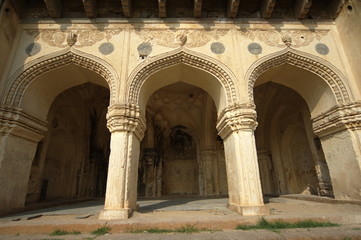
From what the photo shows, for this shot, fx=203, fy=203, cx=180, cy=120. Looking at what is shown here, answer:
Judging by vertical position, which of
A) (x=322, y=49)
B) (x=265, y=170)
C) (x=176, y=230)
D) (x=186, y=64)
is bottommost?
(x=176, y=230)

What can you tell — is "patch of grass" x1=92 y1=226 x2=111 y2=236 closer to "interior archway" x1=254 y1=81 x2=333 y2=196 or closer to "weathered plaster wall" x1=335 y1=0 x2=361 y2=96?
"weathered plaster wall" x1=335 y1=0 x2=361 y2=96

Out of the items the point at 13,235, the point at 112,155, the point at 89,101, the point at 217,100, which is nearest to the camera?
the point at 13,235

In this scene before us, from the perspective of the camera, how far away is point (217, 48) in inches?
204

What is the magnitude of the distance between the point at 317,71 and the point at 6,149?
7377mm

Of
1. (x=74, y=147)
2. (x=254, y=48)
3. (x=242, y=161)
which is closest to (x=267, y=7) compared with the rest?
(x=254, y=48)

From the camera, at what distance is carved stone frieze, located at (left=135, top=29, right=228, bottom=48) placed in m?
5.21

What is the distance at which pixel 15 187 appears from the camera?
14.4 ft

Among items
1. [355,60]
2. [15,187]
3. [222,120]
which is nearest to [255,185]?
[222,120]

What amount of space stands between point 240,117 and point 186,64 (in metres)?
1.98

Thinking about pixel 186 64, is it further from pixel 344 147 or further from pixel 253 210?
pixel 344 147

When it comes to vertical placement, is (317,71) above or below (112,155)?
above

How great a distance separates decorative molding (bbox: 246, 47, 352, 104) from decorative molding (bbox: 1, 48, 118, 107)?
3.35 metres

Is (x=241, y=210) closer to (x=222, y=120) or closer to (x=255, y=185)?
(x=255, y=185)

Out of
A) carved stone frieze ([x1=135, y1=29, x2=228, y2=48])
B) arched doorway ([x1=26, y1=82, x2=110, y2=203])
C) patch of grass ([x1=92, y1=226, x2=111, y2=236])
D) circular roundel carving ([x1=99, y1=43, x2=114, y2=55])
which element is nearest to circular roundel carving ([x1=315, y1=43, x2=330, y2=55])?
carved stone frieze ([x1=135, y1=29, x2=228, y2=48])
